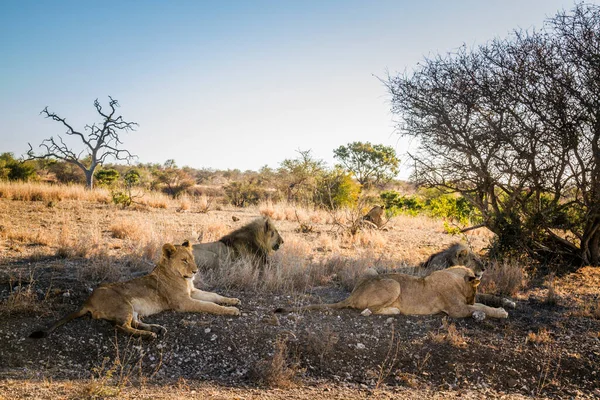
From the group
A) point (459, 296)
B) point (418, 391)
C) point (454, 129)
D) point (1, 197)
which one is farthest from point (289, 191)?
point (418, 391)

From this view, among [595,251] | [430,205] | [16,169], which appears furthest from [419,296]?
[16,169]

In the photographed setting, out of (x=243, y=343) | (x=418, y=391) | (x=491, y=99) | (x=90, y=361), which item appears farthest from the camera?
(x=491, y=99)

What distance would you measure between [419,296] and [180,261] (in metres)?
3.56

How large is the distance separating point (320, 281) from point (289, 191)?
1966 centimetres

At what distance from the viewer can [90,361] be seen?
563 centimetres

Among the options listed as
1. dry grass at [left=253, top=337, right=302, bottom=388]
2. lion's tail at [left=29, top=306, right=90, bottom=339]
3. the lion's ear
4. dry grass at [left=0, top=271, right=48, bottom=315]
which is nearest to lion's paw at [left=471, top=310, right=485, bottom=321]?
dry grass at [left=253, top=337, right=302, bottom=388]

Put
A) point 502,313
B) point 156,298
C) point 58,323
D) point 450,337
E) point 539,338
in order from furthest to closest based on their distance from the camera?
point 502,313, point 156,298, point 539,338, point 450,337, point 58,323

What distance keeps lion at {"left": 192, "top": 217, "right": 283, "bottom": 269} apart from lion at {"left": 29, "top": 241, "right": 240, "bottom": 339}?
2.05 m

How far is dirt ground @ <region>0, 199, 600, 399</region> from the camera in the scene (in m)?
5.02

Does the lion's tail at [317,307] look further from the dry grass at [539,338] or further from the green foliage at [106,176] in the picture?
the green foliage at [106,176]

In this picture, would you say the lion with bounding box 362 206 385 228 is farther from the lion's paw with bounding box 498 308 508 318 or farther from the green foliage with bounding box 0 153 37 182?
the green foliage with bounding box 0 153 37 182

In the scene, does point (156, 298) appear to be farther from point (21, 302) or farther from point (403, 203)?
point (403, 203)

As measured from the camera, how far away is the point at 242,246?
33.0 ft

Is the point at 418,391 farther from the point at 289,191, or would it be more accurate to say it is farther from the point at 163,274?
the point at 289,191
